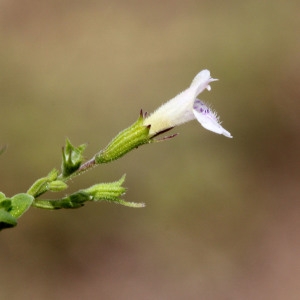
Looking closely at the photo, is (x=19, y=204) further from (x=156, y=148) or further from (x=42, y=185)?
(x=156, y=148)

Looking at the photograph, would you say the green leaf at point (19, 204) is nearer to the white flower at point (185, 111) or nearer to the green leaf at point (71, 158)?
the green leaf at point (71, 158)

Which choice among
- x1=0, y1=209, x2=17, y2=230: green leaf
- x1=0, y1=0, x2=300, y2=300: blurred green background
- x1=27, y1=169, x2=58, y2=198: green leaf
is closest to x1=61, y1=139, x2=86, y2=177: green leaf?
x1=27, y1=169, x2=58, y2=198: green leaf

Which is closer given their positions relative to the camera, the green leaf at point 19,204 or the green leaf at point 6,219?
the green leaf at point 6,219

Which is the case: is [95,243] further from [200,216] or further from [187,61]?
[187,61]

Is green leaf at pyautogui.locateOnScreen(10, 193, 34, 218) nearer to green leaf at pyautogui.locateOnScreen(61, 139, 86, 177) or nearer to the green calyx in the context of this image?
green leaf at pyautogui.locateOnScreen(61, 139, 86, 177)

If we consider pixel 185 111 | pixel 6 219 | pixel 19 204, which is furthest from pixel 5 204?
pixel 185 111

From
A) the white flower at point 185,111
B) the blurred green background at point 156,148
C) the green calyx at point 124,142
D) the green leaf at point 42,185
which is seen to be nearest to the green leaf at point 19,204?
the green leaf at point 42,185
